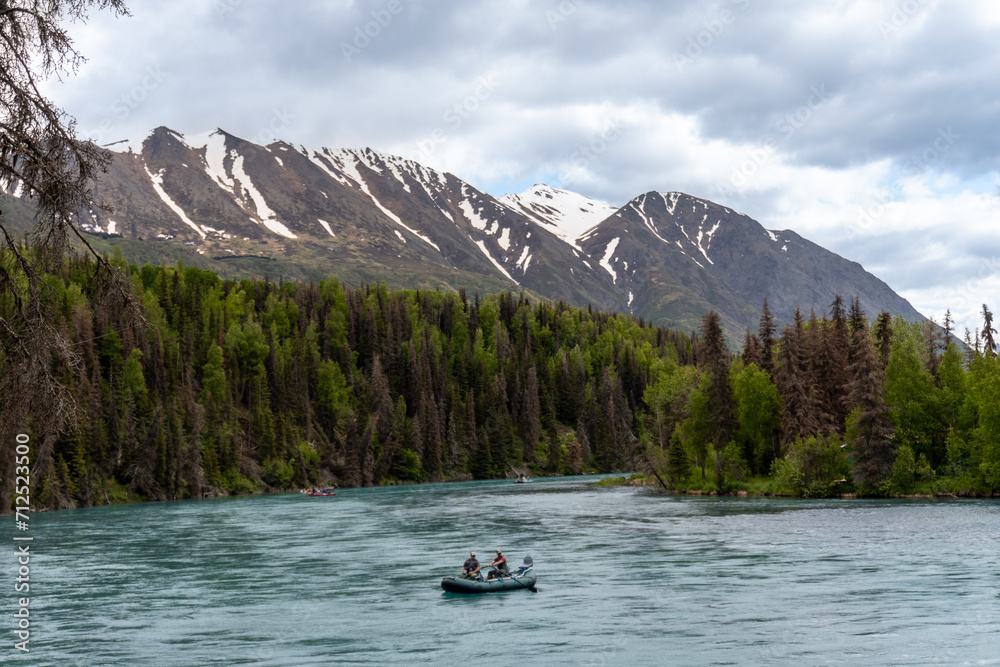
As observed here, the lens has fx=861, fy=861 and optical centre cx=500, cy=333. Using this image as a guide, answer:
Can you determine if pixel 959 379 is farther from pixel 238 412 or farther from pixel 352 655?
pixel 238 412

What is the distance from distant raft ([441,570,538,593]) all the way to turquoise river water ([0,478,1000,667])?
552 mm

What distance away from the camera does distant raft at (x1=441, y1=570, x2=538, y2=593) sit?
1716 inches

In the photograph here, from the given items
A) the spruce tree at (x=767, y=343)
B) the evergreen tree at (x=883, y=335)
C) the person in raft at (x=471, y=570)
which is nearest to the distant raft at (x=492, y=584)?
the person in raft at (x=471, y=570)

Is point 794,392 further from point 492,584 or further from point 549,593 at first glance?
point 492,584

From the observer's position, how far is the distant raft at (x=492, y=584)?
43594 millimetres

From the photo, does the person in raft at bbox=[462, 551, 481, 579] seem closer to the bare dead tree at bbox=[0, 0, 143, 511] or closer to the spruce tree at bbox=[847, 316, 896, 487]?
the bare dead tree at bbox=[0, 0, 143, 511]

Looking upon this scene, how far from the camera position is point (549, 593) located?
43781 mm

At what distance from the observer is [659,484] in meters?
129

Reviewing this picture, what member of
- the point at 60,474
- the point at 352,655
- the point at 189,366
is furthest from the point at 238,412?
the point at 352,655

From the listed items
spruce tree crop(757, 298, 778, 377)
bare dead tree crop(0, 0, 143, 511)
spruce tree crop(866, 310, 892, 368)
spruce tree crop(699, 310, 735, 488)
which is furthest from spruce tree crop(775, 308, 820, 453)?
bare dead tree crop(0, 0, 143, 511)

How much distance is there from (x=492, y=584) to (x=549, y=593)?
2982mm

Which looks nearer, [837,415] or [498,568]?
[498,568]

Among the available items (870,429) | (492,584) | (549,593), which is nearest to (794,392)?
(870,429)

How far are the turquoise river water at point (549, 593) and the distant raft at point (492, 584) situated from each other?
0.55m
